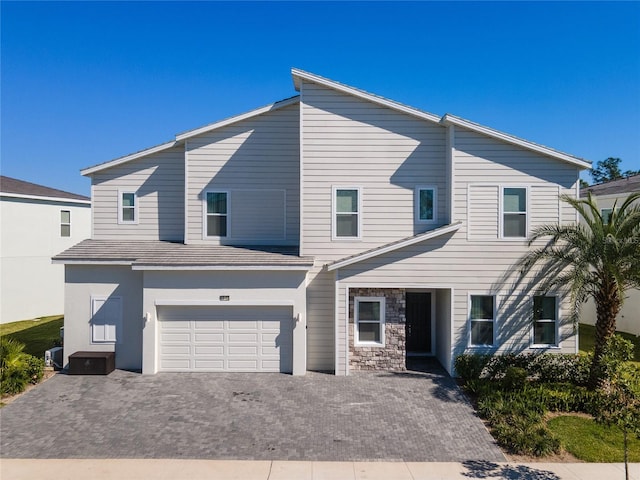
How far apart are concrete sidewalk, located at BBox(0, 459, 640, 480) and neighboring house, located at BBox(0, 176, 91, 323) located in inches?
600

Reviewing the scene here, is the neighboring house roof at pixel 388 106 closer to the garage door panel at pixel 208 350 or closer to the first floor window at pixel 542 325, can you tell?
the first floor window at pixel 542 325

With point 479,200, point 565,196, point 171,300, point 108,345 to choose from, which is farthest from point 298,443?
point 565,196

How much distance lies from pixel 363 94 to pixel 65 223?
18.5 m

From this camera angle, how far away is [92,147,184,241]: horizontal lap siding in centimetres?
1437

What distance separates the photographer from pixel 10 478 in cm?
697

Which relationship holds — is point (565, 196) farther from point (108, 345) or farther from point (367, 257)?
point (108, 345)

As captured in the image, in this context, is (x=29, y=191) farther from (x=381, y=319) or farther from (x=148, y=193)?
(x=381, y=319)

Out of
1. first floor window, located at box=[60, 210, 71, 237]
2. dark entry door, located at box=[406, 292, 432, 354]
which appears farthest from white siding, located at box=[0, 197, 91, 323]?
dark entry door, located at box=[406, 292, 432, 354]

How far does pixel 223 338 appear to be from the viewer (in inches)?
480

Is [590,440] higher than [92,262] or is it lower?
lower

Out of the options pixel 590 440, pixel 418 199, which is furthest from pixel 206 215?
pixel 590 440

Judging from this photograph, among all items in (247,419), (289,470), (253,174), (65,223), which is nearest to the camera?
(289,470)

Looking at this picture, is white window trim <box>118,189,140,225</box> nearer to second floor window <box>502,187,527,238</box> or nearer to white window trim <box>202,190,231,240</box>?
white window trim <box>202,190,231,240</box>

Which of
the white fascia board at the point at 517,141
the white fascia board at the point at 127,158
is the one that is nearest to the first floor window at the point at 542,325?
the white fascia board at the point at 517,141
